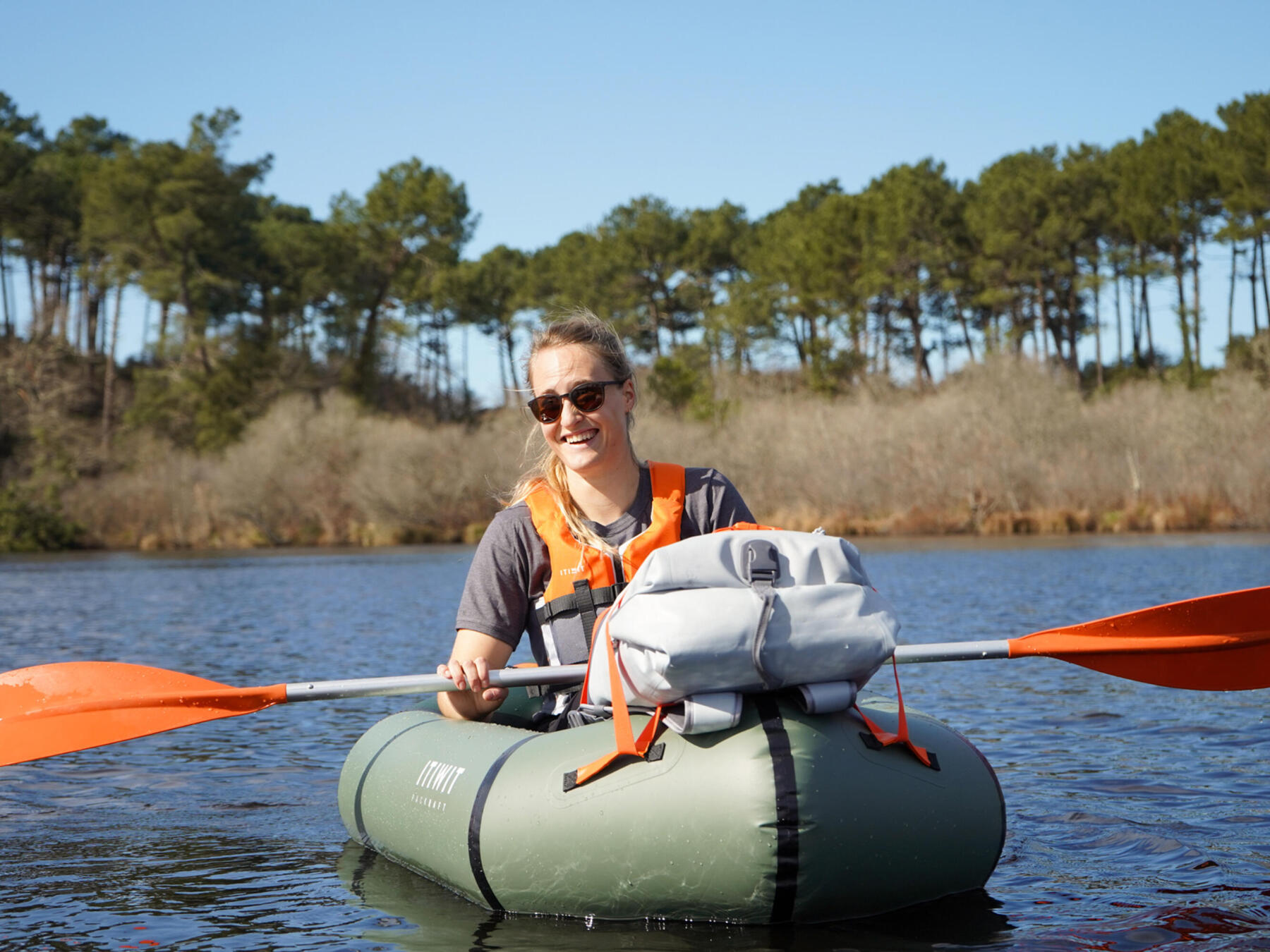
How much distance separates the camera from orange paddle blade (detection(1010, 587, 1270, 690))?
419 centimetres

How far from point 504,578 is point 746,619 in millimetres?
987

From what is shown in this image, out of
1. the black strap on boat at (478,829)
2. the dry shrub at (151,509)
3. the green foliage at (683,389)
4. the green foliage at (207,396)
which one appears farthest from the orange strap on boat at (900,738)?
the green foliage at (207,396)

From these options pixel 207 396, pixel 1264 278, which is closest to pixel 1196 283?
pixel 1264 278

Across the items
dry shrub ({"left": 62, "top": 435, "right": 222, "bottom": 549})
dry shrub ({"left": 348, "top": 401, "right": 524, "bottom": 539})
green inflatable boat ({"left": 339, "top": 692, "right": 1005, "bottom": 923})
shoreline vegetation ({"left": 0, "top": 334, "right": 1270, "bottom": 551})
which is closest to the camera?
green inflatable boat ({"left": 339, "top": 692, "right": 1005, "bottom": 923})

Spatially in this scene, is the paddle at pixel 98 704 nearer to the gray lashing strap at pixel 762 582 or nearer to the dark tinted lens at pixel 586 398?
the dark tinted lens at pixel 586 398

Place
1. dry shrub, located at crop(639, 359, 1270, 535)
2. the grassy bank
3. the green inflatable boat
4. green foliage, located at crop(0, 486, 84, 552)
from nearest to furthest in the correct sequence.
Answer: the green inflatable boat, dry shrub, located at crop(639, 359, 1270, 535), the grassy bank, green foliage, located at crop(0, 486, 84, 552)

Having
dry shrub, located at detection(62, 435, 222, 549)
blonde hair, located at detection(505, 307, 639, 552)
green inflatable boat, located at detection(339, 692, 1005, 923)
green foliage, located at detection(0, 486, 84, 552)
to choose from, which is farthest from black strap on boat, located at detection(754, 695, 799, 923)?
green foliage, located at detection(0, 486, 84, 552)

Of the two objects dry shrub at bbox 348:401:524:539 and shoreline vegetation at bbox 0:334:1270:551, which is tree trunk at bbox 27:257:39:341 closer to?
shoreline vegetation at bbox 0:334:1270:551

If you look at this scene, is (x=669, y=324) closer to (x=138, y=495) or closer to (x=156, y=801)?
(x=138, y=495)

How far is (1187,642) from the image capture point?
420 cm

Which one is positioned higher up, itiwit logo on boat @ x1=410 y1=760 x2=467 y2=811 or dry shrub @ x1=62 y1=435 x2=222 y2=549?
dry shrub @ x1=62 y1=435 x2=222 y2=549

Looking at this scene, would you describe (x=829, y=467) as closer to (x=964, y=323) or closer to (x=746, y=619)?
(x=964, y=323)

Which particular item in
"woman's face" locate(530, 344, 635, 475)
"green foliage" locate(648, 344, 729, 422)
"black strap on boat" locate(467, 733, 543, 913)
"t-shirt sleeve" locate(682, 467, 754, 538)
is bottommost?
"black strap on boat" locate(467, 733, 543, 913)

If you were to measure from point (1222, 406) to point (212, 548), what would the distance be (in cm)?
2709
